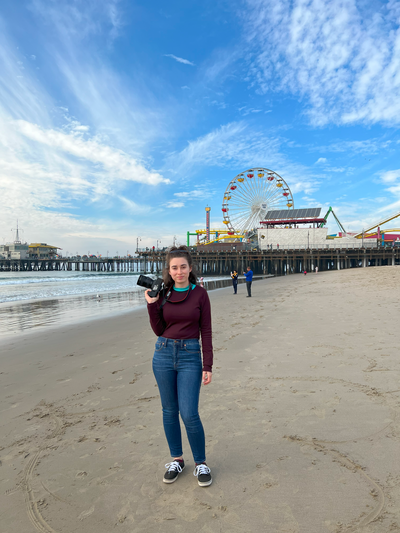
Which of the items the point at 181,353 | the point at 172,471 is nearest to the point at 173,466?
the point at 172,471

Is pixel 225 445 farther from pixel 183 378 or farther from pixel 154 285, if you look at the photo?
pixel 154 285

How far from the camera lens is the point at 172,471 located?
241 centimetres

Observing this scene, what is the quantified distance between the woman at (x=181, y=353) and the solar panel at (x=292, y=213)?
62926 millimetres

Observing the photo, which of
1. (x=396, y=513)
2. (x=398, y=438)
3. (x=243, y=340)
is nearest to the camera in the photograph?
(x=396, y=513)

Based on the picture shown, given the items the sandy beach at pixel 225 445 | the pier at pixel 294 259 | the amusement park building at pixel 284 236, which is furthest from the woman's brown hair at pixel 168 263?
the amusement park building at pixel 284 236

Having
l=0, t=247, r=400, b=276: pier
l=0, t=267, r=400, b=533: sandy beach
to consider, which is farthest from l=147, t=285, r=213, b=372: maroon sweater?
l=0, t=247, r=400, b=276: pier

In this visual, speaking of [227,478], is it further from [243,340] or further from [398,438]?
[243,340]

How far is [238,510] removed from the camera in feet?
6.85

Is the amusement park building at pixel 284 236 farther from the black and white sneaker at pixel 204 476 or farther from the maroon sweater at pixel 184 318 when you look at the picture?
the black and white sneaker at pixel 204 476

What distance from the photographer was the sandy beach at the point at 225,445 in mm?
2061

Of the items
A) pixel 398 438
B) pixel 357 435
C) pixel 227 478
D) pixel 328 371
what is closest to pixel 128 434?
pixel 227 478

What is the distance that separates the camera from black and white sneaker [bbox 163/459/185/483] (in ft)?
7.84

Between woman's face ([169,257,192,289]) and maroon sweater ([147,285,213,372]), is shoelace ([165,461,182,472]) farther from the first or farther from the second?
woman's face ([169,257,192,289])

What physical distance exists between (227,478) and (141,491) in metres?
0.66
